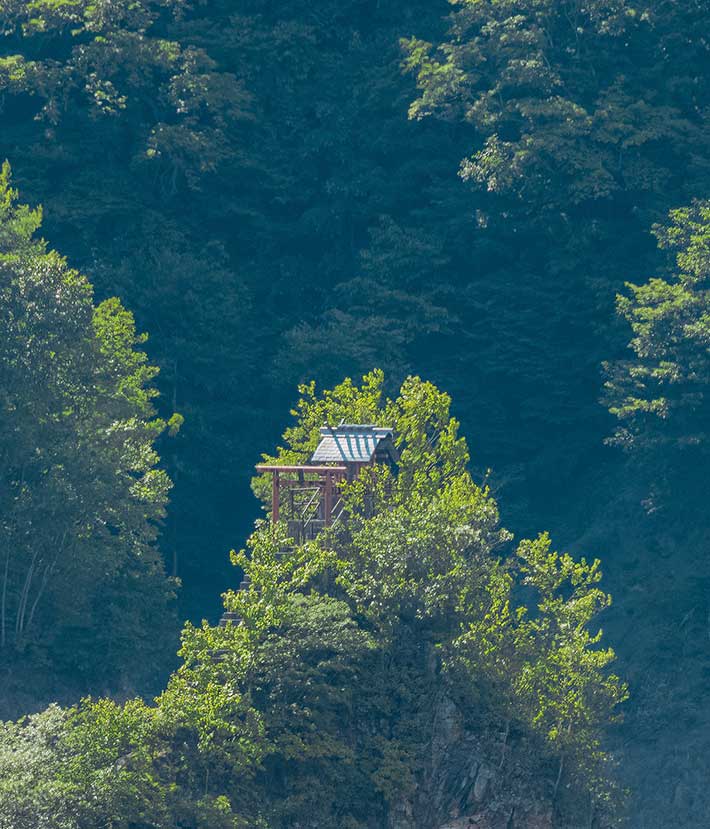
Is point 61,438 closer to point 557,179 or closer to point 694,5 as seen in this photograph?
point 557,179

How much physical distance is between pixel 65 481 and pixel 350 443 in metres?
9.43

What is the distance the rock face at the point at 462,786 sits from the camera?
5538 centimetres

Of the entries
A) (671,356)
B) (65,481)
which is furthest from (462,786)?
(671,356)

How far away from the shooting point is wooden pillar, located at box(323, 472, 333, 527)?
57969mm

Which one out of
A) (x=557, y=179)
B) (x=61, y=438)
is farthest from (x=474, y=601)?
(x=557, y=179)

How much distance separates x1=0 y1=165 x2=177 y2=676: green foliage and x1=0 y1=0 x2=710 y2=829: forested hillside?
0.19 m

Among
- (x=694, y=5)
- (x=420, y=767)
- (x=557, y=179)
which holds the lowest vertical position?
(x=420, y=767)

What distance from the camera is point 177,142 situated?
76312 mm

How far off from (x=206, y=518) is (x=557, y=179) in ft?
52.1

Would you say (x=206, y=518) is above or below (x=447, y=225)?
below

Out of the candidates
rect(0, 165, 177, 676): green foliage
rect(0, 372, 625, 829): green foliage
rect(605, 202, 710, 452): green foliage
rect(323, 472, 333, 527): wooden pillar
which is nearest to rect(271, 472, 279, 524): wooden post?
rect(0, 372, 625, 829): green foliage

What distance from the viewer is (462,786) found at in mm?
55656

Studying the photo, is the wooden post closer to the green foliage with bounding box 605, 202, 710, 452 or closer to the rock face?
the rock face

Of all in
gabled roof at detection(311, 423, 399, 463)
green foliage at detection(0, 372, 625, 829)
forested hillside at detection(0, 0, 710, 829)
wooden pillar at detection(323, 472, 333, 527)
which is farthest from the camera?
forested hillside at detection(0, 0, 710, 829)
